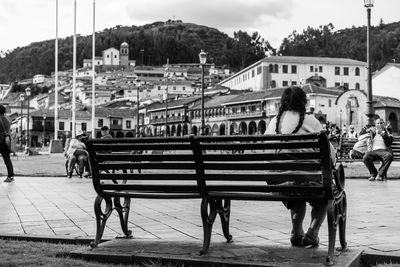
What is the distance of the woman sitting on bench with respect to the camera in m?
4.86

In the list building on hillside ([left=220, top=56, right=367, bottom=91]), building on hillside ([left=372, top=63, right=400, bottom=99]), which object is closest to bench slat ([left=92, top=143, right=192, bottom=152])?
building on hillside ([left=372, top=63, right=400, bottom=99])

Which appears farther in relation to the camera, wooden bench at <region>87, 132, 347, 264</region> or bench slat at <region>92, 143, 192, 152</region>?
bench slat at <region>92, 143, 192, 152</region>

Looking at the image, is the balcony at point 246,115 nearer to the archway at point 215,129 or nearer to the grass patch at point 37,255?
the archway at point 215,129

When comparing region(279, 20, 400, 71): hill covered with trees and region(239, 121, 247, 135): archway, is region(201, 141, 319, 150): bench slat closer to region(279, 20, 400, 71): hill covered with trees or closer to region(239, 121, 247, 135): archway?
region(239, 121, 247, 135): archway

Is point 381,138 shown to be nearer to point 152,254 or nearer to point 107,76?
point 152,254

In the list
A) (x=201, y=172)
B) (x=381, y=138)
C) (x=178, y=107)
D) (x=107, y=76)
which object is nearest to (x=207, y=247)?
(x=201, y=172)

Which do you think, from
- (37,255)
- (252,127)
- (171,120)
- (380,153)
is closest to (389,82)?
(252,127)

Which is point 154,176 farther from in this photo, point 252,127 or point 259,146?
point 252,127

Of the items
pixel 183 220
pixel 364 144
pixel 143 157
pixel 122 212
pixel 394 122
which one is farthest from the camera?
pixel 394 122

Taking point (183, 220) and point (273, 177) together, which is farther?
point (183, 220)

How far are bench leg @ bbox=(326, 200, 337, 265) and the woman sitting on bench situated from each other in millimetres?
542

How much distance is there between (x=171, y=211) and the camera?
7754 mm

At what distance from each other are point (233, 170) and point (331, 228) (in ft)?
2.89

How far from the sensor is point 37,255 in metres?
4.53
